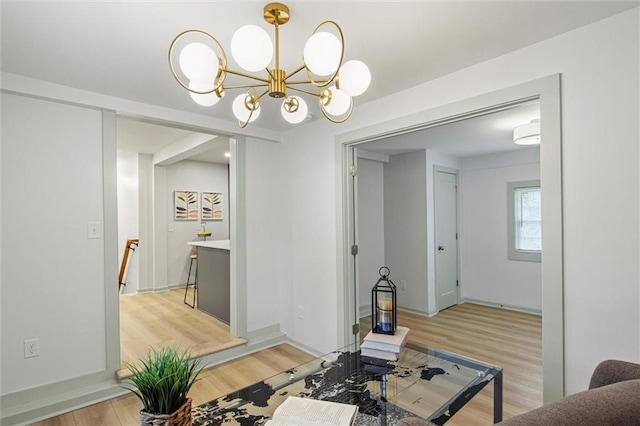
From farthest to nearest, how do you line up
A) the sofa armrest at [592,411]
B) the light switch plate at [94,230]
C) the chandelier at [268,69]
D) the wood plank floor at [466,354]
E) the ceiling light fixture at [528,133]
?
the ceiling light fixture at [528,133] < the light switch plate at [94,230] < the wood plank floor at [466,354] < the chandelier at [268,69] < the sofa armrest at [592,411]

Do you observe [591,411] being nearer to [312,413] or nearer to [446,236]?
[312,413]

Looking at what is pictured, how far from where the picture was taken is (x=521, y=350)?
3.29m

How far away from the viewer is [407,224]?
486cm

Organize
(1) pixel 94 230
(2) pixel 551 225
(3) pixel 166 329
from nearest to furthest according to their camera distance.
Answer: (2) pixel 551 225 < (1) pixel 94 230 < (3) pixel 166 329

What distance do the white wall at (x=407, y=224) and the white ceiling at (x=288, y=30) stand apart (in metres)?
2.63

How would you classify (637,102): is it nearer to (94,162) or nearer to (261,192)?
(261,192)

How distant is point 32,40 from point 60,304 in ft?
5.58

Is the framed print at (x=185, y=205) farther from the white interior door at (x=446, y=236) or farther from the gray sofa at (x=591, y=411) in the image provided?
the gray sofa at (x=591, y=411)

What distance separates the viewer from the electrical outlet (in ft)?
7.22

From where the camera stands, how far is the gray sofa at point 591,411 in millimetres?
776

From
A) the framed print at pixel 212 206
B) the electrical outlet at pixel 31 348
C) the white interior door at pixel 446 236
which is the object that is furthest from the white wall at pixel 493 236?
the electrical outlet at pixel 31 348

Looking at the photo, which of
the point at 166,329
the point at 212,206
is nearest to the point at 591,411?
the point at 166,329

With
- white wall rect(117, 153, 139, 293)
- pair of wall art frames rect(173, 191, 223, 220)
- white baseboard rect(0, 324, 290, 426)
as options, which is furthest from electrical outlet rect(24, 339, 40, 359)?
pair of wall art frames rect(173, 191, 223, 220)

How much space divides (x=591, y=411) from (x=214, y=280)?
13.1 feet
